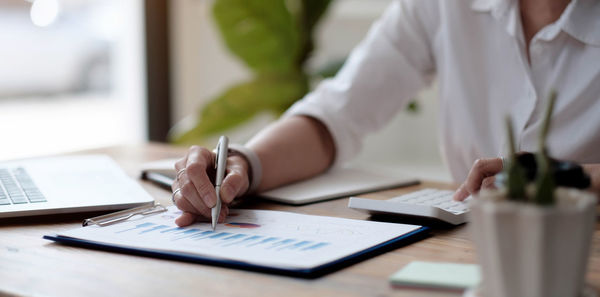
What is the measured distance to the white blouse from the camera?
1.04 m

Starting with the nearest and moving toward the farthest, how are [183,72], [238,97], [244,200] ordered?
[244,200]
[238,97]
[183,72]

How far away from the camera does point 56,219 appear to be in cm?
84

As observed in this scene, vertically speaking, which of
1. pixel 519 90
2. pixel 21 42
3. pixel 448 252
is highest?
pixel 21 42

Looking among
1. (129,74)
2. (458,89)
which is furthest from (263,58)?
(458,89)

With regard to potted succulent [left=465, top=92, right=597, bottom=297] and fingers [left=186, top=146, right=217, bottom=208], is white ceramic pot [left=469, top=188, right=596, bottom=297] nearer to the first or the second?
potted succulent [left=465, top=92, right=597, bottom=297]

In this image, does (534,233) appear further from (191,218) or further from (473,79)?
(473,79)

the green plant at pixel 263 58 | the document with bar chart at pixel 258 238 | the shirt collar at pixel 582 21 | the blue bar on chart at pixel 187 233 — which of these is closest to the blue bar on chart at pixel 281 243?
the document with bar chart at pixel 258 238

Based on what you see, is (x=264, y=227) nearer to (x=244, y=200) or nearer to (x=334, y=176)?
(x=244, y=200)

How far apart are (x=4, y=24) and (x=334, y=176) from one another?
1710mm

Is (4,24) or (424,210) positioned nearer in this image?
(424,210)

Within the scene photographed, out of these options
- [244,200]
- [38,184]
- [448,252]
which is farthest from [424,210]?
[38,184]

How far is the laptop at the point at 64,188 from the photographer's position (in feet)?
2.77

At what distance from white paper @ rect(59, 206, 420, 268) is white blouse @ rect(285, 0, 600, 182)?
401 millimetres

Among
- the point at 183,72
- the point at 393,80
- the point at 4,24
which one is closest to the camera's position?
the point at 393,80
